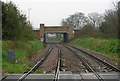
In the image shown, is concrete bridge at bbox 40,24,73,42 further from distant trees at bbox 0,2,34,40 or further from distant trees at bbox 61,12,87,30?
distant trees at bbox 0,2,34,40

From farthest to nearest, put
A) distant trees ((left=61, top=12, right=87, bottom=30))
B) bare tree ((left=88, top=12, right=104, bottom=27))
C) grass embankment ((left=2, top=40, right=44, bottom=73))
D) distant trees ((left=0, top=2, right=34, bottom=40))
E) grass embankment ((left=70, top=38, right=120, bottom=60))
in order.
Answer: distant trees ((left=61, top=12, right=87, bottom=30))
bare tree ((left=88, top=12, right=104, bottom=27))
grass embankment ((left=70, top=38, right=120, bottom=60))
distant trees ((left=0, top=2, right=34, bottom=40))
grass embankment ((left=2, top=40, right=44, bottom=73))

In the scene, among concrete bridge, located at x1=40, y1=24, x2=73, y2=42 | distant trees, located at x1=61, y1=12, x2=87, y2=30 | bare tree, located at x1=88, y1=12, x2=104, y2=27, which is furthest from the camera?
distant trees, located at x1=61, y1=12, x2=87, y2=30

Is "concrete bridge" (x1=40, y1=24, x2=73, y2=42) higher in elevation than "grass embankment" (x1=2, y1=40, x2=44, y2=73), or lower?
higher

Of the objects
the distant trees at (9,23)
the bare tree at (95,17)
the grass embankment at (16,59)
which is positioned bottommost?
the grass embankment at (16,59)

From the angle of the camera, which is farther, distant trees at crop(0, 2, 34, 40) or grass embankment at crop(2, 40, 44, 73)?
distant trees at crop(0, 2, 34, 40)

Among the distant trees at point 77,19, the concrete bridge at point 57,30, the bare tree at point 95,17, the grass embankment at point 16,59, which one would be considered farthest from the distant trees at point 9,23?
the distant trees at point 77,19

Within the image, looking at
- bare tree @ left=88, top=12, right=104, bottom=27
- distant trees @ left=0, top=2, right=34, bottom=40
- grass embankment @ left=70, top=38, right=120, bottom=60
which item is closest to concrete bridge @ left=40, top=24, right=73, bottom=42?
bare tree @ left=88, top=12, right=104, bottom=27

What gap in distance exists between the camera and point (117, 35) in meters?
23.2

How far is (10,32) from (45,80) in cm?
1232

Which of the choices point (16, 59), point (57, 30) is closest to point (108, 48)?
point (16, 59)

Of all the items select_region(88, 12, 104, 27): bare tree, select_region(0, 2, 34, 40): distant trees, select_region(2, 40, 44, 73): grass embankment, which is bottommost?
select_region(2, 40, 44, 73): grass embankment

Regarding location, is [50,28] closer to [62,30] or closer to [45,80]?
[62,30]

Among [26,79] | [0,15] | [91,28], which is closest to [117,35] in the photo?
[0,15]

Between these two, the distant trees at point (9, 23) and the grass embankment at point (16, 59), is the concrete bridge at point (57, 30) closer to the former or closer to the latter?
the distant trees at point (9, 23)
